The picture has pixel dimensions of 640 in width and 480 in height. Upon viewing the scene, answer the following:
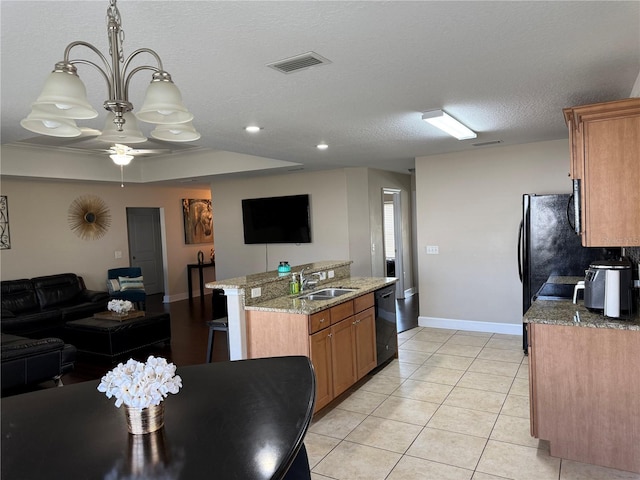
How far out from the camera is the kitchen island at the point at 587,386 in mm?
2430

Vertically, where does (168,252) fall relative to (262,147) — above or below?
below

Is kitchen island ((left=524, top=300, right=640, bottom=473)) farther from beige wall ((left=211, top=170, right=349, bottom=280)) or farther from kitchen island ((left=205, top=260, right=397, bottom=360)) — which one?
beige wall ((left=211, top=170, right=349, bottom=280))

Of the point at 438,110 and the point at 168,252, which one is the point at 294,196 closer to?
the point at 168,252

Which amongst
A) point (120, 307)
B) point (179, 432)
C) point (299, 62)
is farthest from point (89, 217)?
point (179, 432)

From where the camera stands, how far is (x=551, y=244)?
4410mm

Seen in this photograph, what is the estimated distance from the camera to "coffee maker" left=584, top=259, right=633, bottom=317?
8.17 ft

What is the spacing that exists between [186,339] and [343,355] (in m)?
3.11

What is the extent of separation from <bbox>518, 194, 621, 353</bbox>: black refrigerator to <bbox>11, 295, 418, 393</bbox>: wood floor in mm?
2035

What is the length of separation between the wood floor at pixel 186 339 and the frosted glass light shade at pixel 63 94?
384cm

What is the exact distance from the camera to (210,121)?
350cm

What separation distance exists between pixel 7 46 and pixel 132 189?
6830mm

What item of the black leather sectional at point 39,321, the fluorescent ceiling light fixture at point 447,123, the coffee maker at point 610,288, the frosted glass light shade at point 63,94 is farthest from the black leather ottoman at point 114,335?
the coffee maker at point 610,288

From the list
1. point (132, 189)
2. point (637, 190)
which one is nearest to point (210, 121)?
point (637, 190)

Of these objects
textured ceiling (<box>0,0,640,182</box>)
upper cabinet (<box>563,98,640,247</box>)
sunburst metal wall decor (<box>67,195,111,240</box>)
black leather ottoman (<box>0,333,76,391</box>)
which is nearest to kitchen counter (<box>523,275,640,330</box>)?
upper cabinet (<box>563,98,640,247</box>)
